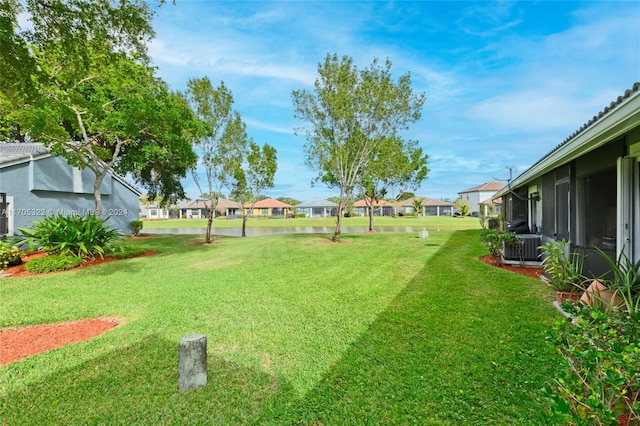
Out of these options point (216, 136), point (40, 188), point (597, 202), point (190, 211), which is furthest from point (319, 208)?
point (597, 202)

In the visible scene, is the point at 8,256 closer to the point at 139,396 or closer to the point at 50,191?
the point at 50,191

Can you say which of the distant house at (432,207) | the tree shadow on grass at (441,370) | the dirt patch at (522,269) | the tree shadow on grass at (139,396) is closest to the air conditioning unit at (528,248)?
the dirt patch at (522,269)

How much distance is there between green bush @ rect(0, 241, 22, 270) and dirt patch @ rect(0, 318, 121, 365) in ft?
20.4

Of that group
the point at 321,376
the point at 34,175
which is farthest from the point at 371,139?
the point at 34,175

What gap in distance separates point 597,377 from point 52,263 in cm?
1163

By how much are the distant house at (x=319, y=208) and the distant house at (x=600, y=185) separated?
6364cm

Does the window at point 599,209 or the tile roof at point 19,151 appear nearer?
the window at point 599,209

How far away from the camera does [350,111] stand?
46.0 feet

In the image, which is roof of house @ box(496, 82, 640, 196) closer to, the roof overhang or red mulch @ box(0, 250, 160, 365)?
the roof overhang

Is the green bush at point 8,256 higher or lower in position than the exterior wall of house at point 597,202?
lower

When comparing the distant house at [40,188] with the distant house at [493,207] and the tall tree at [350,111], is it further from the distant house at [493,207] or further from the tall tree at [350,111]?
the distant house at [493,207]

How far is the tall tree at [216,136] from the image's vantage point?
15.0 meters

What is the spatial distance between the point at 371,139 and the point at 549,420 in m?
14.0

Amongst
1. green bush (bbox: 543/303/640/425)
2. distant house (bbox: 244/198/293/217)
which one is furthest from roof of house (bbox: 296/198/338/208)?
green bush (bbox: 543/303/640/425)
